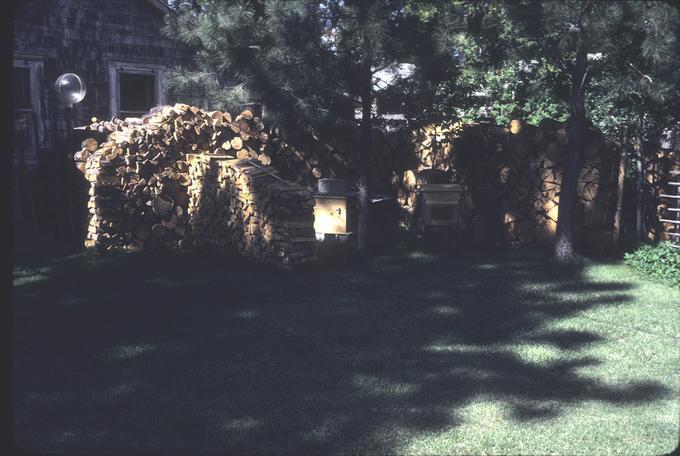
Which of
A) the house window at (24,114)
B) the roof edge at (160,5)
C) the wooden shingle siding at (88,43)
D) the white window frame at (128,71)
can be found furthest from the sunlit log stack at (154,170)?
the roof edge at (160,5)

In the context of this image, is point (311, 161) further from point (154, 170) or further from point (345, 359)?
point (345, 359)

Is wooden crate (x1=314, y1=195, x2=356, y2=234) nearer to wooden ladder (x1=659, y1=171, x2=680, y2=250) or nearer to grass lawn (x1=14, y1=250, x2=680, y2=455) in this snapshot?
grass lawn (x1=14, y1=250, x2=680, y2=455)

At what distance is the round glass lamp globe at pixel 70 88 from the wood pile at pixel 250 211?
8.40ft

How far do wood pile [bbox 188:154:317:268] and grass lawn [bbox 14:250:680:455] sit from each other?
360mm

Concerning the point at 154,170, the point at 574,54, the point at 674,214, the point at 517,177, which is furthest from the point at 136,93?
the point at 674,214

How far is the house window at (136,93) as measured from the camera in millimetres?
14462

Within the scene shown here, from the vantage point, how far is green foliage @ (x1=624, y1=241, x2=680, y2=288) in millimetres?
8047

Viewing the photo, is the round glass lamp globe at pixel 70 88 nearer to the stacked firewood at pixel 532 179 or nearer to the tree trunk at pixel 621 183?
the stacked firewood at pixel 532 179

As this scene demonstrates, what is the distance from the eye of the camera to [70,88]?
11039mm

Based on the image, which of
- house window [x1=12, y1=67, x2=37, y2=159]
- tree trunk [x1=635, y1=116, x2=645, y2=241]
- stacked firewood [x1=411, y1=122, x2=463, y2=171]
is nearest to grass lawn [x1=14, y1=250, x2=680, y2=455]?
tree trunk [x1=635, y1=116, x2=645, y2=241]

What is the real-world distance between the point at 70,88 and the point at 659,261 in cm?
896

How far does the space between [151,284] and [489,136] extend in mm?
5689

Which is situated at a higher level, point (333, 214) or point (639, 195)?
point (639, 195)

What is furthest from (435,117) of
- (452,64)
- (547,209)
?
(547,209)
